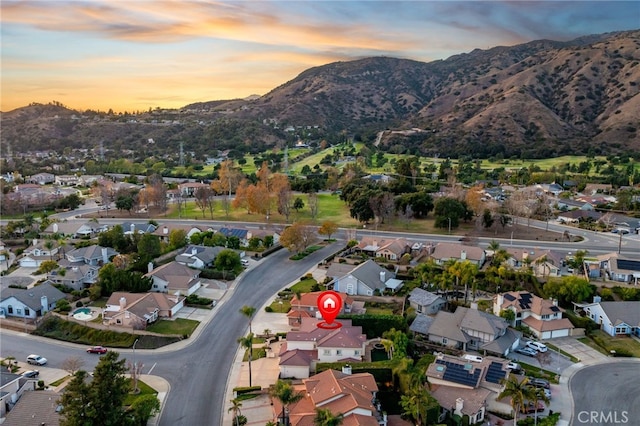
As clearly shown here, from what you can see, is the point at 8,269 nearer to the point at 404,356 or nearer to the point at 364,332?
the point at 364,332

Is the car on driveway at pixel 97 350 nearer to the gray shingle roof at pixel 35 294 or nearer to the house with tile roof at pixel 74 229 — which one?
the gray shingle roof at pixel 35 294

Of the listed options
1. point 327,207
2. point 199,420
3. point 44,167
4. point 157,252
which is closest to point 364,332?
point 199,420

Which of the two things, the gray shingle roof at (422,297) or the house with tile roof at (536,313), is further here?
the gray shingle roof at (422,297)

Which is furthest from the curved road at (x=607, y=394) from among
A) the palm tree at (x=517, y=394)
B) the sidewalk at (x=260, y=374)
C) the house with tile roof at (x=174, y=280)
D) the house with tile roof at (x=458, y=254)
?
the house with tile roof at (x=174, y=280)

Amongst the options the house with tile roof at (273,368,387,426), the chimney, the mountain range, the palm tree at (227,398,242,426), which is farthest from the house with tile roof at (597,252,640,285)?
the mountain range

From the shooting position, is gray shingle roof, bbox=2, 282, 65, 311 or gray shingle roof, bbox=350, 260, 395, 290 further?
gray shingle roof, bbox=350, 260, 395, 290

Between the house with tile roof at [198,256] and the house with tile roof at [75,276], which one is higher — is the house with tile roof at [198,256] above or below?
above

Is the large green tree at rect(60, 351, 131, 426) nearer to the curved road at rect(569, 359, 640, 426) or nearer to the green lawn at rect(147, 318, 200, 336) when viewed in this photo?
the green lawn at rect(147, 318, 200, 336)
